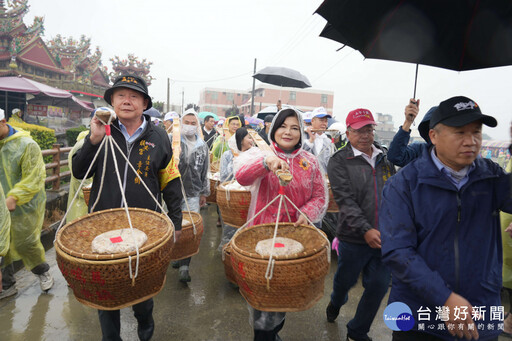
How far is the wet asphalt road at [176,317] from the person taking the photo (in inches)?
101

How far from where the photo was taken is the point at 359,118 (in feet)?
8.36

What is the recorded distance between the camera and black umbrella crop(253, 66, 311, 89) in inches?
399

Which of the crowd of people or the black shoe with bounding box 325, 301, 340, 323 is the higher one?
the crowd of people

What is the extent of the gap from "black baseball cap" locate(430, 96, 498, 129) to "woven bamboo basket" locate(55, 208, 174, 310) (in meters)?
1.54

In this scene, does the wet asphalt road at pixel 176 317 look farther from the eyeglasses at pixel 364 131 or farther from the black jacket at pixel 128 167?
the eyeglasses at pixel 364 131

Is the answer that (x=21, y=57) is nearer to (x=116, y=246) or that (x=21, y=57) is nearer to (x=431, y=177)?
(x=116, y=246)

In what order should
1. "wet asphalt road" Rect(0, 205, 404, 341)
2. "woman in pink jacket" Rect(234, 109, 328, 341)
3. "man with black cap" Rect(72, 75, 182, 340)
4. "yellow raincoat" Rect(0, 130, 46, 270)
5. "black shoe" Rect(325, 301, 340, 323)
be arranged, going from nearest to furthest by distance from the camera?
"man with black cap" Rect(72, 75, 182, 340) < "woman in pink jacket" Rect(234, 109, 328, 341) < "wet asphalt road" Rect(0, 205, 404, 341) < "black shoe" Rect(325, 301, 340, 323) < "yellow raincoat" Rect(0, 130, 46, 270)

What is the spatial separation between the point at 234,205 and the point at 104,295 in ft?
5.40

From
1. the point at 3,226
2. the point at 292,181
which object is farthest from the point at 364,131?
the point at 3,226

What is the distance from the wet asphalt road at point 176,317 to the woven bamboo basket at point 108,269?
122 cm

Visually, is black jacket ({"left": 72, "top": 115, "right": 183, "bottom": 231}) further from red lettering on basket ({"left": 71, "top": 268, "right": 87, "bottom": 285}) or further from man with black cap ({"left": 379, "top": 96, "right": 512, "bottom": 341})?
man with black cap ({"left": 379, "top": 96, "right": 512, "bottom": 341})

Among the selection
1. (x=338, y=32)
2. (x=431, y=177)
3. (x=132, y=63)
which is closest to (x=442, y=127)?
(x=431, y=177)

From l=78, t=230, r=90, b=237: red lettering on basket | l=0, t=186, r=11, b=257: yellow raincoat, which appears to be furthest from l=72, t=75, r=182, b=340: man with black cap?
l=0, t=186, r=11, b=257: yellow raincoat

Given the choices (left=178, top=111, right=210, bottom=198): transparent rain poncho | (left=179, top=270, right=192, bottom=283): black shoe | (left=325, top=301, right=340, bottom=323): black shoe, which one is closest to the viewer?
(left=325, top=301, right=340, bottom=323): black shoe
